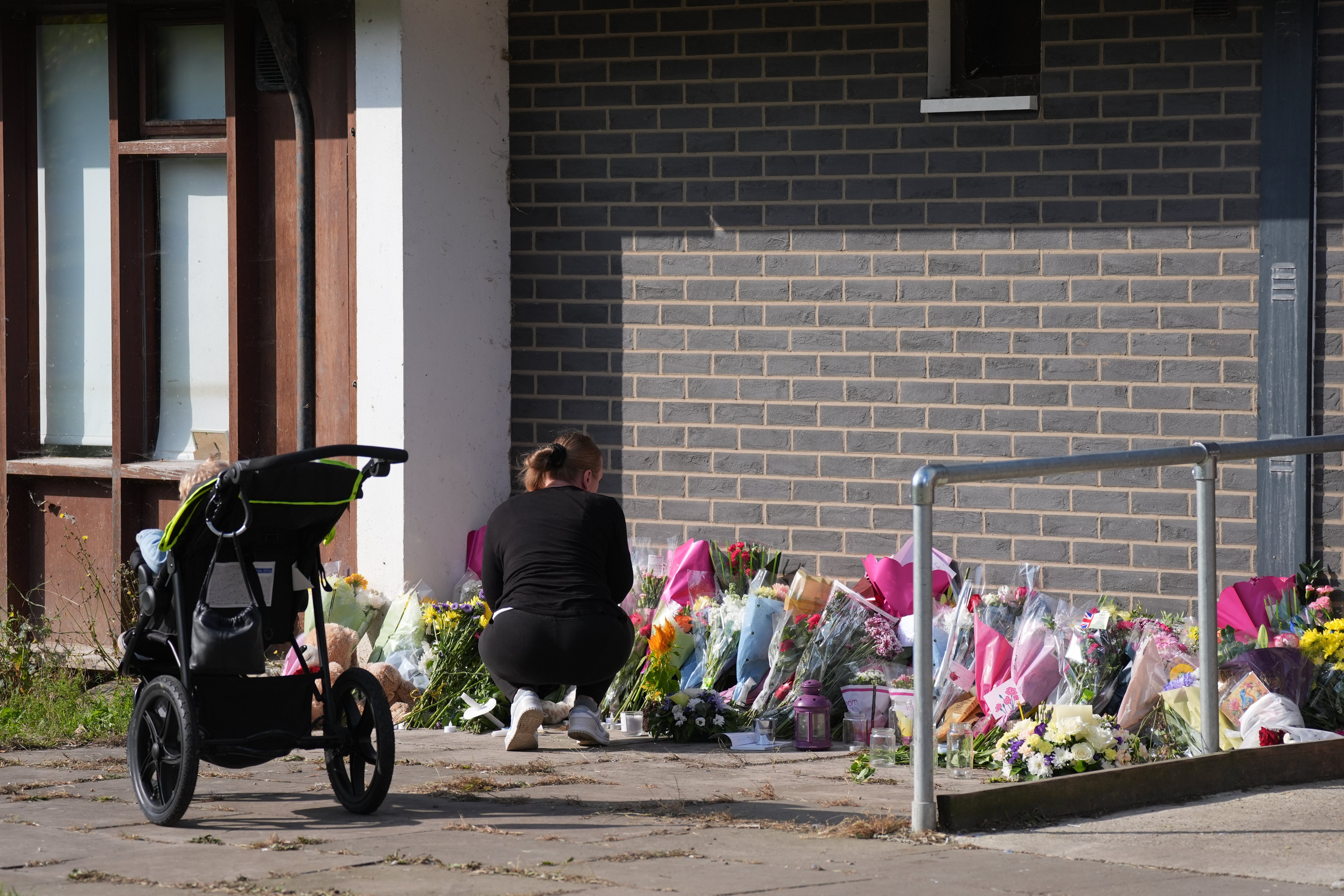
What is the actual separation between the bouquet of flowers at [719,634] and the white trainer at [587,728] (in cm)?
75

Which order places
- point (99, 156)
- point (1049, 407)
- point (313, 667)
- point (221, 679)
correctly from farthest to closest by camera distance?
point (99, 156)
point (1049, 407)
point (313, 667)
point (221, 679)

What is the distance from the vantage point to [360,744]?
225 inches

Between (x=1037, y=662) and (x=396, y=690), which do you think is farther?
(x=396, y=690)

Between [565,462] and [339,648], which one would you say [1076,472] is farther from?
[339,648]

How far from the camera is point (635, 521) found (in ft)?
29.0

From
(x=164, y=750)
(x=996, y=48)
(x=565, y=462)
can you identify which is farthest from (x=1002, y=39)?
(x=164, y=750)

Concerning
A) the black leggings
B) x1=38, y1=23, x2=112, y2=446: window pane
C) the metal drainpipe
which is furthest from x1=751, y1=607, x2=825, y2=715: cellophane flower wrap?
x1=38, y1=23, x2=112, y2=446: window pane

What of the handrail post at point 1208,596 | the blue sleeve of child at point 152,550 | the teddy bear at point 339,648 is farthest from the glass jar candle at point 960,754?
the teddy bear at point 339,648

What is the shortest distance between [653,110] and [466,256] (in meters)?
1.19

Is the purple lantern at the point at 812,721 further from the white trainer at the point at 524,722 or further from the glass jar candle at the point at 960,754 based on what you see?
the white trainer at the point at 524,722

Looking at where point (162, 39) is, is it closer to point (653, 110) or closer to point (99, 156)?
point (99, 156)

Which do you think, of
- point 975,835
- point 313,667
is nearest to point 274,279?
point 313,667

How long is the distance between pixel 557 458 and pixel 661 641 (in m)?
0.96

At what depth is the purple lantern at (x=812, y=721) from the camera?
7016mm
